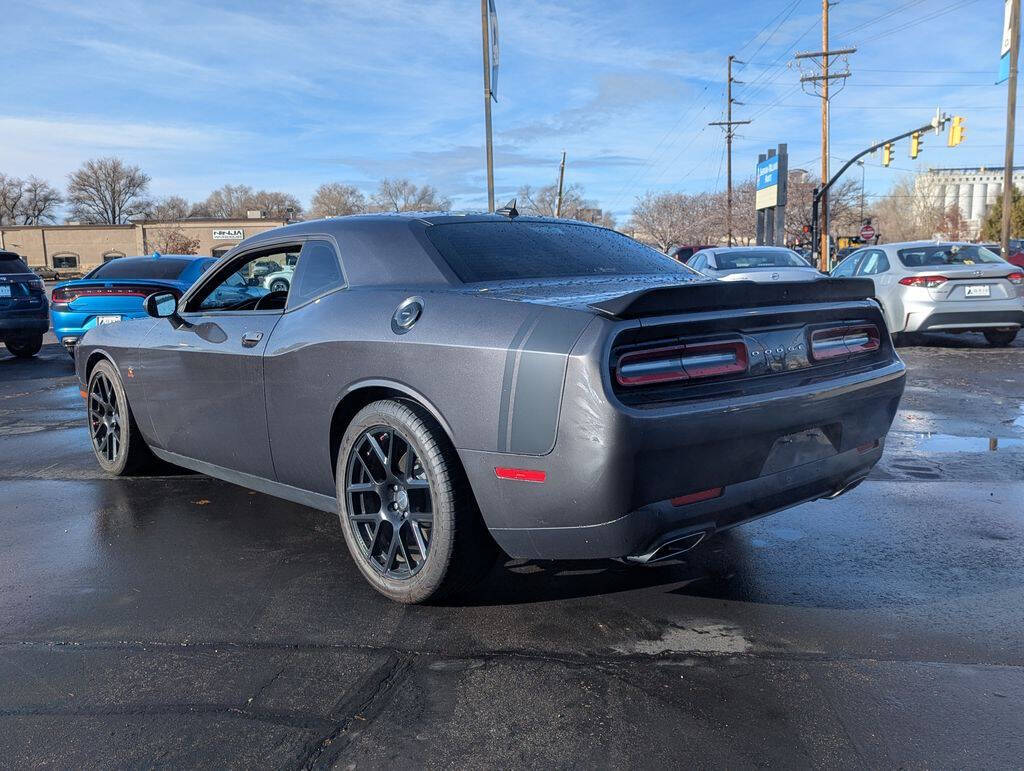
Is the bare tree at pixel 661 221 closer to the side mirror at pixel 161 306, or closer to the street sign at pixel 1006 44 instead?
the street sign at pixel 1006 44

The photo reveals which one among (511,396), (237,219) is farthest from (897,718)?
(237,219)

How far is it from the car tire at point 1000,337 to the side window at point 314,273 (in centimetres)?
1121

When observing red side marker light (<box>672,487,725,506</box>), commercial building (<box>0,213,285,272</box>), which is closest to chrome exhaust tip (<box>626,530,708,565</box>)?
red side marker light (<box>672,487,725,506</box>)

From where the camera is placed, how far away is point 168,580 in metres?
3.67

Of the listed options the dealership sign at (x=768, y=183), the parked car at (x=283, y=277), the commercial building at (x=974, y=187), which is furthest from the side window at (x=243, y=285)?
the commercial building at (x=974, y=187)

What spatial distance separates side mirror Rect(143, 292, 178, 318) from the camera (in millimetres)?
4719

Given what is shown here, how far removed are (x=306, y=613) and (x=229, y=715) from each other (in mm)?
774

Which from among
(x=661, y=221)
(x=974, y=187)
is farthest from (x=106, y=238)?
(x=974, y=187)

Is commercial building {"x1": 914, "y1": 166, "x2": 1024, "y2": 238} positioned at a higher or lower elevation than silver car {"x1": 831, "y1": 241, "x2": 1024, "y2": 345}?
higher

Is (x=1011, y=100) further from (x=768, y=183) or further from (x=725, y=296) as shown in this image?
(x=725, y=296)

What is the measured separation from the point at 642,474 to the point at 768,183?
145ft

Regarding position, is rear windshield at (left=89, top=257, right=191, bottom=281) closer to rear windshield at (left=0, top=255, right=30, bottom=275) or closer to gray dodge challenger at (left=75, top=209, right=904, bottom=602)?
rear windshield at (left=0, top=255, right=30, bottom=275)

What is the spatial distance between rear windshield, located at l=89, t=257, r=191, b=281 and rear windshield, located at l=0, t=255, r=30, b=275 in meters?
1.84

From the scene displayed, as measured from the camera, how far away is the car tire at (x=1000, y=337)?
39.6 ft
